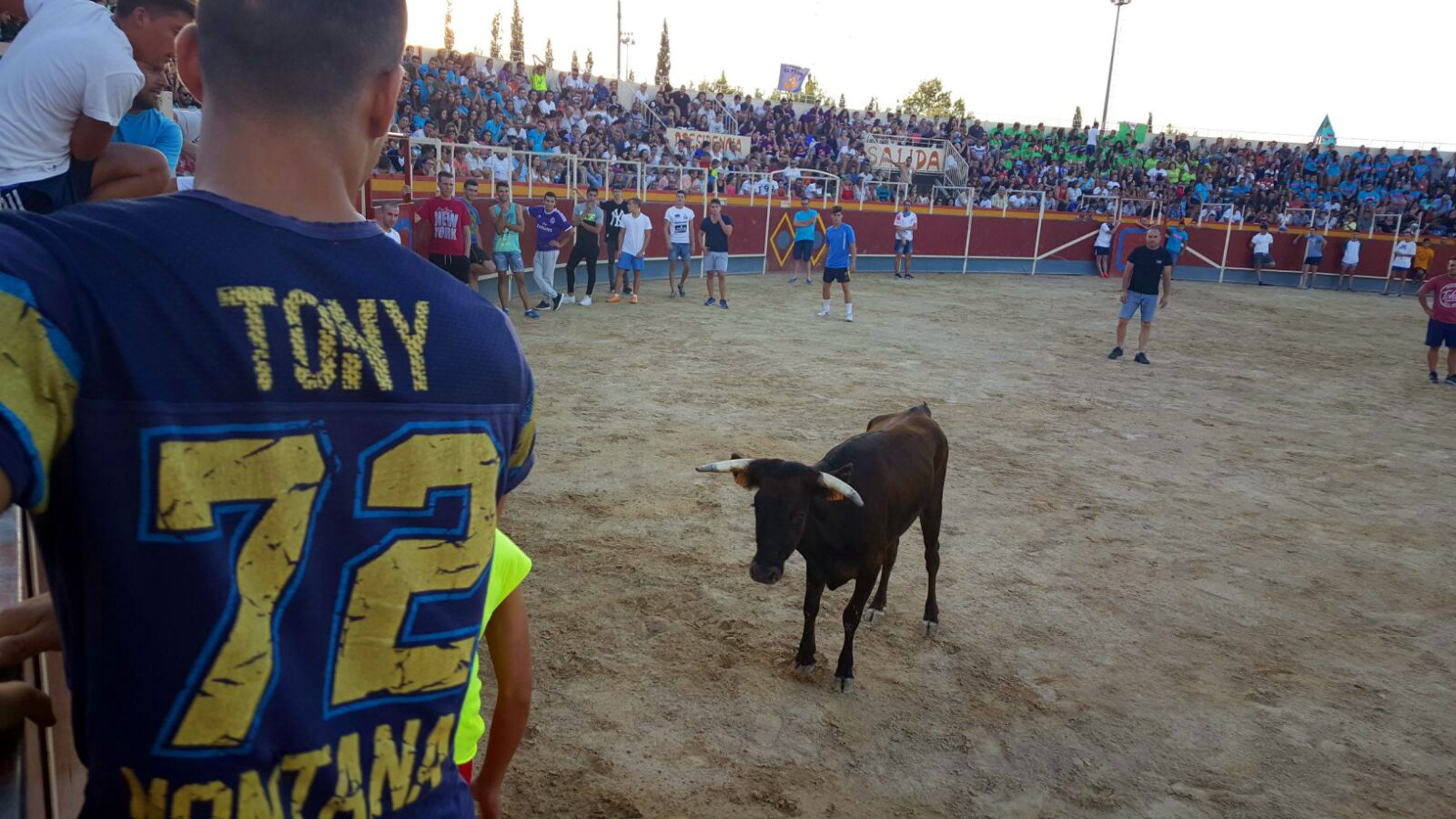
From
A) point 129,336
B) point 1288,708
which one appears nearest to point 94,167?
point 129,336

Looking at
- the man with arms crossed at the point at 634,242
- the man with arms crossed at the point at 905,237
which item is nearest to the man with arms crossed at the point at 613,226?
the man with arms crossed at the point at 634,242

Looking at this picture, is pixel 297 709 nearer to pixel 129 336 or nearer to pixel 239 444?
pixel 239 444

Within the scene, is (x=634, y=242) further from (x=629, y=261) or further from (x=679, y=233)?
(x=679, y=233)

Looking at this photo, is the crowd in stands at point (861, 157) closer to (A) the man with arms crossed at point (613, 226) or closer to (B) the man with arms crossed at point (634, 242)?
(A) the man with arms crossed at point (613, 226)

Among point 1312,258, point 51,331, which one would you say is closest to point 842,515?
point 51,331

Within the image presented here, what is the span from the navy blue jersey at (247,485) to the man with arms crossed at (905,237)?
2185cm

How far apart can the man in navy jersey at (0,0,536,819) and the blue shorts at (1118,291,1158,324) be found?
1239 cm

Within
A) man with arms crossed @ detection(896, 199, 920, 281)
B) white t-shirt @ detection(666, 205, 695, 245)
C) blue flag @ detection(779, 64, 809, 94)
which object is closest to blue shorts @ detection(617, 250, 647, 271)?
white t-shirt @ detection(666, 205, 695, 245)

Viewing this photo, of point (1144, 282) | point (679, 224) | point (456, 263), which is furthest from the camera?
point (679, 224)

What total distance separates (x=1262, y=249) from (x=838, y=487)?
2727cm

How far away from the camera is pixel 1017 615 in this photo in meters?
4.79

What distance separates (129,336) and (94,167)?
2.01m

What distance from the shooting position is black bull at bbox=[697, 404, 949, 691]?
12.8ft

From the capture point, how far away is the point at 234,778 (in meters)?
0.88
